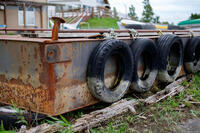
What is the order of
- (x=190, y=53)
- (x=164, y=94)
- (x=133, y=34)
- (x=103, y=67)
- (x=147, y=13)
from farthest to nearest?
(x=147, y=13) < (x=190, y=53) < (x=164, y=94) < (x=133, y=34) < (x=103, y=67)

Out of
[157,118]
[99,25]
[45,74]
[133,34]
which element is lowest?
[157,118]

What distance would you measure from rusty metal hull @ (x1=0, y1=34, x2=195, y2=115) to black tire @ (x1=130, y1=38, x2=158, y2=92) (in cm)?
84

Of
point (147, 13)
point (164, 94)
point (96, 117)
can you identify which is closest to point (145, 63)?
point (164, 94)

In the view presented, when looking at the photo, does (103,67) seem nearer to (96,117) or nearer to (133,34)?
(96,117)

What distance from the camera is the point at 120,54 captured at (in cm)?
354

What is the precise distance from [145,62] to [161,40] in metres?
0.51

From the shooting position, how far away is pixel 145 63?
173 inches

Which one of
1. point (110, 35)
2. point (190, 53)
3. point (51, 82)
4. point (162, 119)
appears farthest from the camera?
point (190, 53)

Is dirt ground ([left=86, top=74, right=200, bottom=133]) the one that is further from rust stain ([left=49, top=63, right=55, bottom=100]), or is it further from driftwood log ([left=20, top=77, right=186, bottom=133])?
rust stain ([left=49, top=63, right=55, bottom=100])

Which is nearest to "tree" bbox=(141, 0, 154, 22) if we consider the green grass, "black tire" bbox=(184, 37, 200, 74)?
the green grass

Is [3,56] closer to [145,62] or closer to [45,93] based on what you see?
[45,93]

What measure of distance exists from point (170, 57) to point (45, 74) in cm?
329

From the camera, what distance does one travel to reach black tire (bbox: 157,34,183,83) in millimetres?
4504

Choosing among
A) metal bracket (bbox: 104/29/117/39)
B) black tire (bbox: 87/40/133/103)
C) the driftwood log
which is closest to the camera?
the driftwood log
